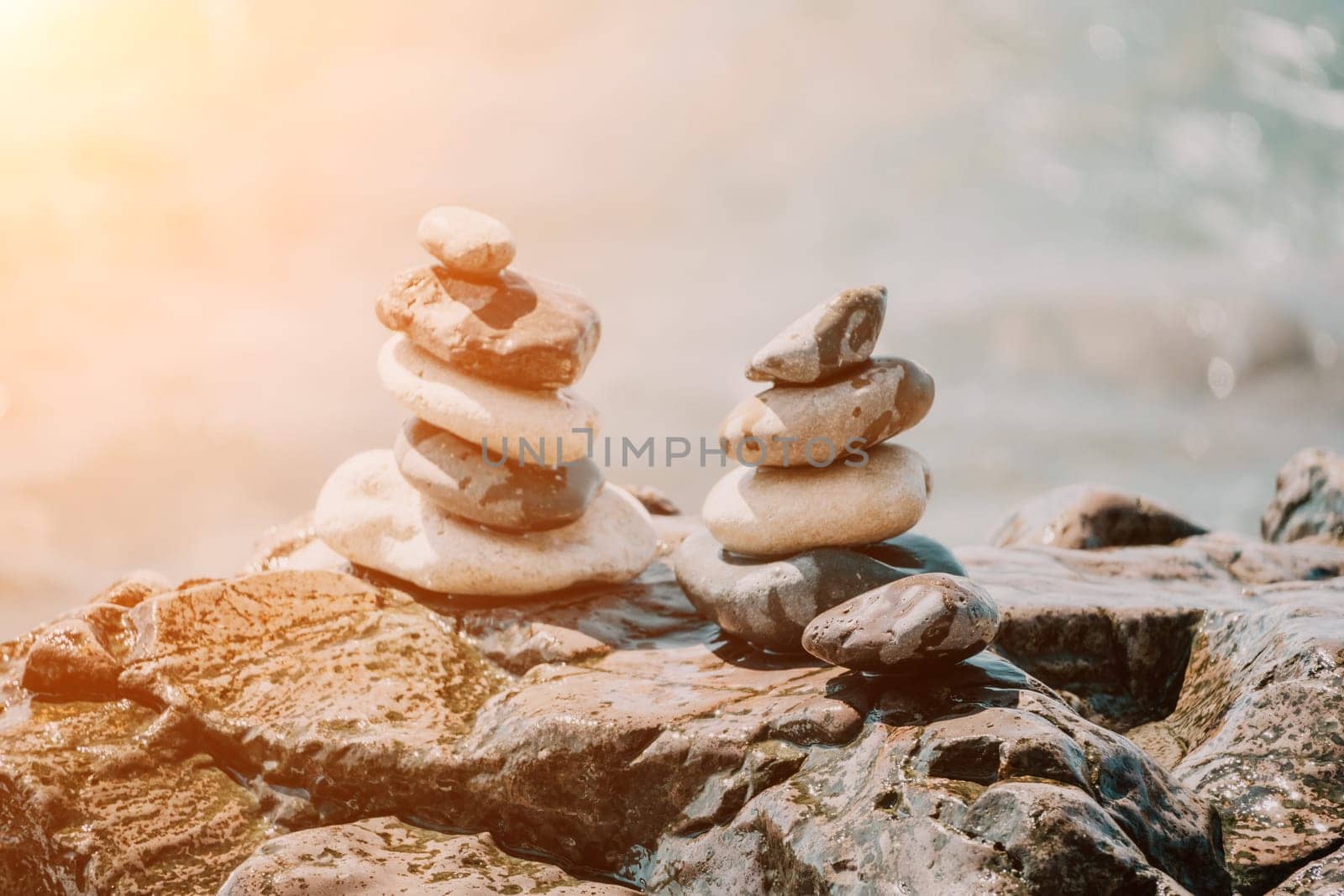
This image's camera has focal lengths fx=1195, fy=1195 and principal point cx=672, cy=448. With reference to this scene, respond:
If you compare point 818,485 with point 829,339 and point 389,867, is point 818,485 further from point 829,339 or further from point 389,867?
point 389,867

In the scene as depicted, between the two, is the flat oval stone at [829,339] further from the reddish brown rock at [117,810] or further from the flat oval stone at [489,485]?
the reddish brown rock at [117,810]

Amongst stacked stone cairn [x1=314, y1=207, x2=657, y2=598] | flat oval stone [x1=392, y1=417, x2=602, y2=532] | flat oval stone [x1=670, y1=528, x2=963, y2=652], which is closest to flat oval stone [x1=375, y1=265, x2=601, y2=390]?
stacked stone cairn [x1=314, y1=207, x2=657, y2=598]

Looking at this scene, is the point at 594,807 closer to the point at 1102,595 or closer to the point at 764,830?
the point at 764,830

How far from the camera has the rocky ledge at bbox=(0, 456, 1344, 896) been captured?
394 cm

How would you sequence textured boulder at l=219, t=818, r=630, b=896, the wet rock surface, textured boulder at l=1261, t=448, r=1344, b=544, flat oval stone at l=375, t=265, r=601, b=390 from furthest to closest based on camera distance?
textured boulder at l=1261, t=448, r=1344, b=544, flat oval stone at l=375, t=265, r=601, b=390, textured boulder at l=219, t=818, r=630, b=896, the wet rock surface

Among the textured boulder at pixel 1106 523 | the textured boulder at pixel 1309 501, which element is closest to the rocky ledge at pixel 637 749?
the textured boulder at pixel 1106 523

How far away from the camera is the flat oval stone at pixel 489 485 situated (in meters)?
6.03

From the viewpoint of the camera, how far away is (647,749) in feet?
14.8

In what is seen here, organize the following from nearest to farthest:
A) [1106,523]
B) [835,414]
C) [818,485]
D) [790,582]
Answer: [790,582]
[835,414]
[818,485]
[1106,523]

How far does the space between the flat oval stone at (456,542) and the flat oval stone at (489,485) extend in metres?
0.10

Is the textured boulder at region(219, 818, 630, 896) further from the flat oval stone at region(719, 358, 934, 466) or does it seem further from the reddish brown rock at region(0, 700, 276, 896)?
the flat oval stone at region(719, 358, 934, 466)

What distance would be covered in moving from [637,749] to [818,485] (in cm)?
158

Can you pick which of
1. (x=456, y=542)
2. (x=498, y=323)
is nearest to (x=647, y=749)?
(x=456, y=542)

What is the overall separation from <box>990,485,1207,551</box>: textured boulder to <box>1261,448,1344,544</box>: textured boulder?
1.38 metres
